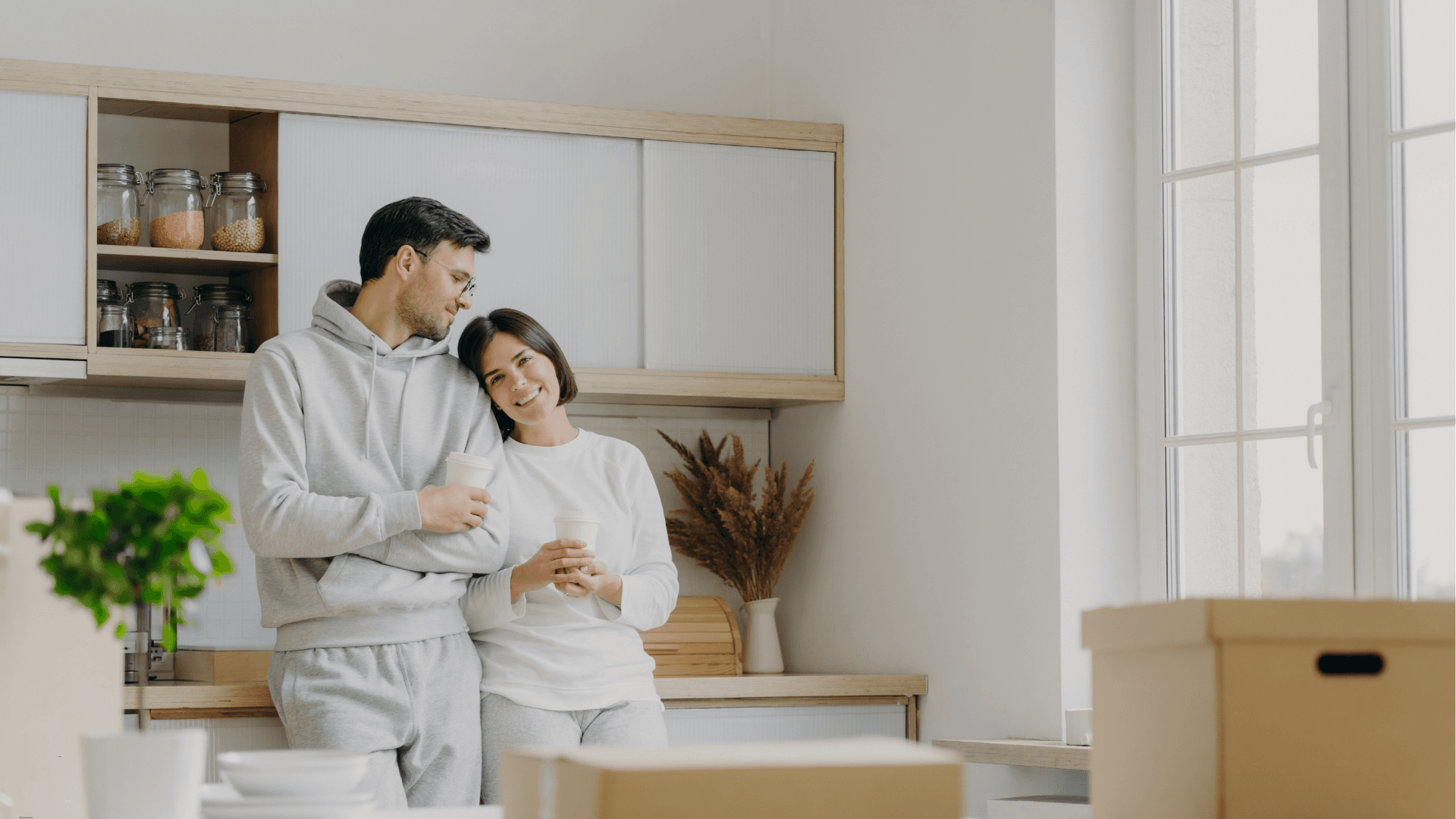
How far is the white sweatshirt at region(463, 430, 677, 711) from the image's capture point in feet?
8.71

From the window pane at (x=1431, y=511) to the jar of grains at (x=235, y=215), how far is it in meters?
2.29

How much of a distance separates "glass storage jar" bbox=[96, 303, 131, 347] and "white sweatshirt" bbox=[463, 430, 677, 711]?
927 mm

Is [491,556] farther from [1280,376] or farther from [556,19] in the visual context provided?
[556,19]

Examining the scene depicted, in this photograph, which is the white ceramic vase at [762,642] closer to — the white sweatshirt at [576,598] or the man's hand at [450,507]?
the white sweatshirt at [576,598]

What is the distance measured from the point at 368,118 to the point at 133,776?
2372 millimetres

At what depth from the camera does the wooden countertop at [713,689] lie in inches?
113

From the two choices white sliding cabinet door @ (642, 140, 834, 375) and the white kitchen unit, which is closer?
the white kitchen unit

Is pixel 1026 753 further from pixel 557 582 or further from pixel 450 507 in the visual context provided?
pixel 450 507

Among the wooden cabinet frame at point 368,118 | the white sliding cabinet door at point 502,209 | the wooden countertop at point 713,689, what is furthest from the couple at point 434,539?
the wooden cabinet frame at point 368,118

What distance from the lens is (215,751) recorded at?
9.53ft

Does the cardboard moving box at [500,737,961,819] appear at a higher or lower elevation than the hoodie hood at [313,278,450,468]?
lower

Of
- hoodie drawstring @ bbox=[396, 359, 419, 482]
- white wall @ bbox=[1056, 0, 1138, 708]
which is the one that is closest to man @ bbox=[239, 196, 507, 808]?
hoodie drawstring @ bbox=[396, 359, 419, 482]

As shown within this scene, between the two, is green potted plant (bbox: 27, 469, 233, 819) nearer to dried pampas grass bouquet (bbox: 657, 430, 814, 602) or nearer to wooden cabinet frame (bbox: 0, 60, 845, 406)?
wooden cabinet frame (bbox: 0, 60, 845, 406)

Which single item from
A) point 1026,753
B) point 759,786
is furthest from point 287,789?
point 1026,753
